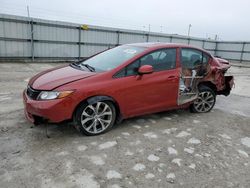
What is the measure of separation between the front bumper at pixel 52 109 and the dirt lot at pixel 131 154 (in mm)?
394

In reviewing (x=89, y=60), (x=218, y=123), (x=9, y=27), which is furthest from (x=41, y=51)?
(x=218, y=123)

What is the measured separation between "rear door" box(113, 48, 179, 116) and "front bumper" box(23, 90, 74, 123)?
0.91 meters

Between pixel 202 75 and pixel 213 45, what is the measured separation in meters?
21.0

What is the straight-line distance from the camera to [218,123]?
15.2 feet

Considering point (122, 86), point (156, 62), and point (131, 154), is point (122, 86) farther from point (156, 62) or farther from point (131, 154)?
point (131, 154)

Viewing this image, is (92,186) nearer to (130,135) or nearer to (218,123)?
(130,135)

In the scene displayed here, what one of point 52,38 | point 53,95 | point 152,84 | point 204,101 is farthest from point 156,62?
point 52,38

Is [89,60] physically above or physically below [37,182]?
above

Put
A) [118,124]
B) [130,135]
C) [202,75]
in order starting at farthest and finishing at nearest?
[202,75] → [118,124] → [130,135]

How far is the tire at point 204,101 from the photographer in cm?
507

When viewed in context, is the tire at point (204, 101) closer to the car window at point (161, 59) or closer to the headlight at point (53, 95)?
the car window at point (161, 59)

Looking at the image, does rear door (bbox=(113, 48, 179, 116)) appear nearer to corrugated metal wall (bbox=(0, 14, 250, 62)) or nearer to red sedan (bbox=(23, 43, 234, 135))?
red sedan (bbox=(23, 43, 234, 135))

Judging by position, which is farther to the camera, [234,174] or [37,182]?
[234,174]

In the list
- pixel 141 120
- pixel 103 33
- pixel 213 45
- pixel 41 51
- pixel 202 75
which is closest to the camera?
pixel 141 120
